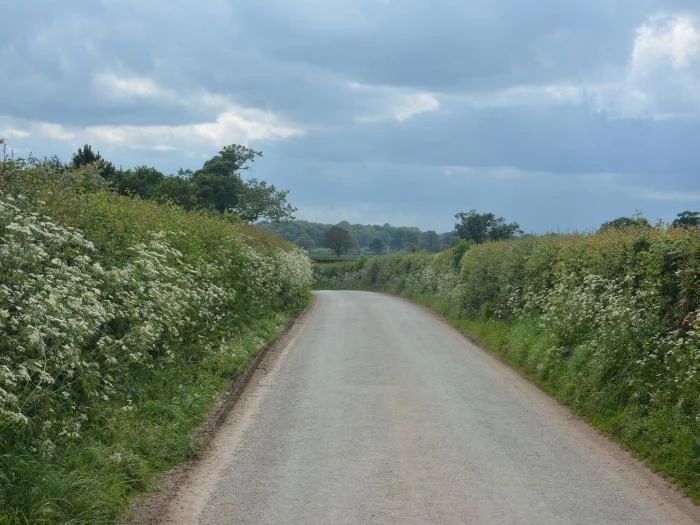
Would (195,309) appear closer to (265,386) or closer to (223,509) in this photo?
(265,386)

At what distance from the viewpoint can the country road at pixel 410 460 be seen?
24.1ft

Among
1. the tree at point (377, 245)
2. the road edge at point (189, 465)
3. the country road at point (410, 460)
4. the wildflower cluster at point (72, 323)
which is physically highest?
the tree at point (377, 245)

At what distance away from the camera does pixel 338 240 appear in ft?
442

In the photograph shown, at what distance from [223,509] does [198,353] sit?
719 centimetres

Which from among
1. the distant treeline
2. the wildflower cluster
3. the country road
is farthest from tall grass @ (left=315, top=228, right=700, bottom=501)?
the distant treeline

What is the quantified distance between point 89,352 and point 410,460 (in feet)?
12.2

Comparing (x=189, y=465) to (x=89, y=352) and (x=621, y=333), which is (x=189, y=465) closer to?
(x=89, y=352)

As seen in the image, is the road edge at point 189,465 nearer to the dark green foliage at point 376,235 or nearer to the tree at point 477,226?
the tree at point 477,226

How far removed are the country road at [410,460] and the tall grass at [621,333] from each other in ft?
1.41

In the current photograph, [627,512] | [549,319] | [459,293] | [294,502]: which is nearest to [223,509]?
[294,502]

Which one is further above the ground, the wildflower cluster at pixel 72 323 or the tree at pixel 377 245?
the tree at pixel 377 245

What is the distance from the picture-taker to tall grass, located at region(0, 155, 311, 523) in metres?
6.68

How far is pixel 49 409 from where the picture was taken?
7102 mm

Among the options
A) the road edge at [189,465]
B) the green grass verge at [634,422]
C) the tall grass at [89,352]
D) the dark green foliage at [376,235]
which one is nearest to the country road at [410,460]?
the road edge at [189,465]
